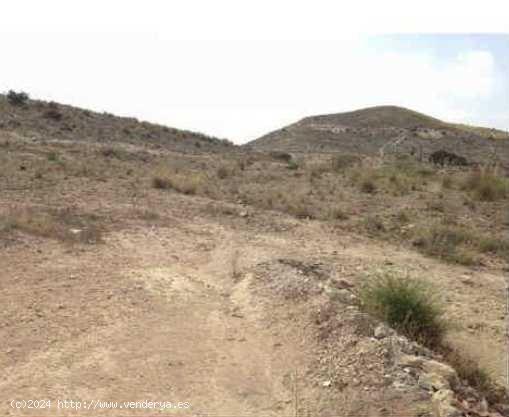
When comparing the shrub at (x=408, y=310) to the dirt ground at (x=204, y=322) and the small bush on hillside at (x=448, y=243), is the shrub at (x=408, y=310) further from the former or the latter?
the small bush on hillside at (x=448, y=243)

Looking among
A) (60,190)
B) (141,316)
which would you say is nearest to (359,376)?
(141,316)

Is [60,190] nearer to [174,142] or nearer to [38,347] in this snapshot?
[38,347]

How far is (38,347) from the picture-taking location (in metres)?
5.45

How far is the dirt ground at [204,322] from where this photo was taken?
4.78 meters

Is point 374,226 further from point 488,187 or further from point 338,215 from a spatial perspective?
point 488,187

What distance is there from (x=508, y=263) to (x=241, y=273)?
14.1 ft

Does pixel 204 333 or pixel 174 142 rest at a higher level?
pixel 174 142

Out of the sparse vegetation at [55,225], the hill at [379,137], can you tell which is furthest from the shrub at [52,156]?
the hill at [379,137]

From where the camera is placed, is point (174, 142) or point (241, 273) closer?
point (241, 273)

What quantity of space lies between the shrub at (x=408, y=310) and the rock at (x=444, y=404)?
4.39 ft

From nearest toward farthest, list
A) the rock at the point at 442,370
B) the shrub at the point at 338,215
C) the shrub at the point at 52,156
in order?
1. the rock at the point at 442,370
2. the shrub at the point at 338,215
3. the shrub at the point at 52,156

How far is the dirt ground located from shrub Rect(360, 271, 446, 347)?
0.36m

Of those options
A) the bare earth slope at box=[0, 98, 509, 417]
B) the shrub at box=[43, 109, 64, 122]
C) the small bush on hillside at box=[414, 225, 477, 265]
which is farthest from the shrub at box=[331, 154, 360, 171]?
the shrub at box=[43, 109, 64, 122]

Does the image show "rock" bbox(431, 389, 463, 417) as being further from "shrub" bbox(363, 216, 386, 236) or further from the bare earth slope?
"shrub" bbox(363, 216, 386, 236)
